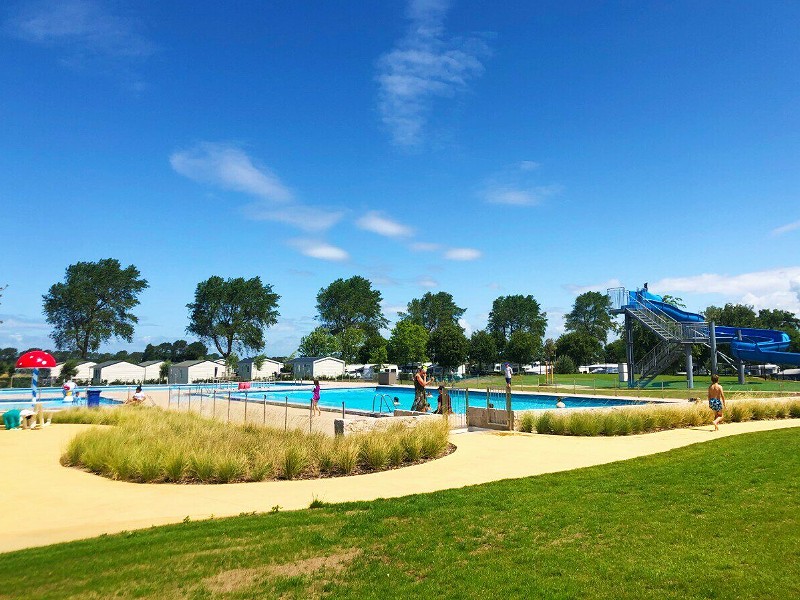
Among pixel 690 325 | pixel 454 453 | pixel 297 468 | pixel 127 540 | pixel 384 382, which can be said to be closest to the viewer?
pixel 127 540

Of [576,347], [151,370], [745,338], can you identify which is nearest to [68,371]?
[151,370]

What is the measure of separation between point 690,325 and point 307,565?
36.1 meters

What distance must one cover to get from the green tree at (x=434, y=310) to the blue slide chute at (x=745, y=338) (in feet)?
245

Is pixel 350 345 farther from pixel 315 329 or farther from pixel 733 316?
pixel 733 316

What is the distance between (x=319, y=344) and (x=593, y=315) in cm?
7203

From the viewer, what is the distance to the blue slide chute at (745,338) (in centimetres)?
3731

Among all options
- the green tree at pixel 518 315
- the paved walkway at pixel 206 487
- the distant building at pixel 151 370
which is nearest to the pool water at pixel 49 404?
the paved walkway at pixel 206 487

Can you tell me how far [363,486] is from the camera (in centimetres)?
941

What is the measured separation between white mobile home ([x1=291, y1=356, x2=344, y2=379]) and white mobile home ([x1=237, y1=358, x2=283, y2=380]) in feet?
12.7

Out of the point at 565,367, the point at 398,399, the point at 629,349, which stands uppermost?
the point at 629,349

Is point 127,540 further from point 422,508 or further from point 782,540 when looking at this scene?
point 782,540

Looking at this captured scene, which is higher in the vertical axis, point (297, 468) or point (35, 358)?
point (35, 358)

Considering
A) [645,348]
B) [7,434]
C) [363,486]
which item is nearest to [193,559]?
[363,486]

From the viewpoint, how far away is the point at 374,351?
251 feet
